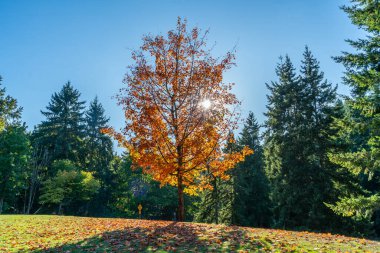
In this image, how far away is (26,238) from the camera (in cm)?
950

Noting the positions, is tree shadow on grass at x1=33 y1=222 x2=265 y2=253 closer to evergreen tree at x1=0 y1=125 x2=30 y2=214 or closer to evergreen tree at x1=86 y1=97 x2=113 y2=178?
evergreen tree at x1=0 y1=125 x2=30 y2=214

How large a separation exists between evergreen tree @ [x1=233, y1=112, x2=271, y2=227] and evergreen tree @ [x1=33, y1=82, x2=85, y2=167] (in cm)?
2800

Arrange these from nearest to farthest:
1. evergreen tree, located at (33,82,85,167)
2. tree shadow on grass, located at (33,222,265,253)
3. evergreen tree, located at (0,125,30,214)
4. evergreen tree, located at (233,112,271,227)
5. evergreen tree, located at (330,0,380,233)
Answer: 1. tree shadow on grass, located at (33,222,265,253)
2. evergreen tree, located at (330,0,380,233)
3. evergreen tree, located at (233,112,271,227)
4. evergreen tree, located at (0,125,30,214)
5. evergreen tree, located at (33,82,85,167)

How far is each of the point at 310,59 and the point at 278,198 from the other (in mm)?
13204

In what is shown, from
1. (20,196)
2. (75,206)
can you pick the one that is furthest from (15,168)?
(75,206)

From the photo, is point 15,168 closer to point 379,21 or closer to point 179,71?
point 179,71

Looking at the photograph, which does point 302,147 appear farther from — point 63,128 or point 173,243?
point 63,128

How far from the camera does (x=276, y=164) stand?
25.0 m

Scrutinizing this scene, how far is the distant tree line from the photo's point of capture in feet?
42.2

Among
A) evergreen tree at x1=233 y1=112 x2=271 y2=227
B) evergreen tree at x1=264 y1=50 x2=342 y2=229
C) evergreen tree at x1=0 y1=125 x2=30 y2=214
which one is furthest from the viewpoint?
evergreen tree at x1=0 y1=125 x2=30 y2=214

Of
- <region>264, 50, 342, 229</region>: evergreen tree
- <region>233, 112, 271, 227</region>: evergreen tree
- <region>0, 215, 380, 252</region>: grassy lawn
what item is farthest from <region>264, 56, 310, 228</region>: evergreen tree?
<region>0, 215, 380, 252</region>: grassy lawn

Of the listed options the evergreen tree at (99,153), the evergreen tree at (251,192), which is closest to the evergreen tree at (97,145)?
the evergreen tree at (99,153)

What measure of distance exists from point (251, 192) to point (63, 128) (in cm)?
3216

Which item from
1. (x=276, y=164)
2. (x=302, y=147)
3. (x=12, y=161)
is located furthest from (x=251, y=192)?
(x=12, y=161)
